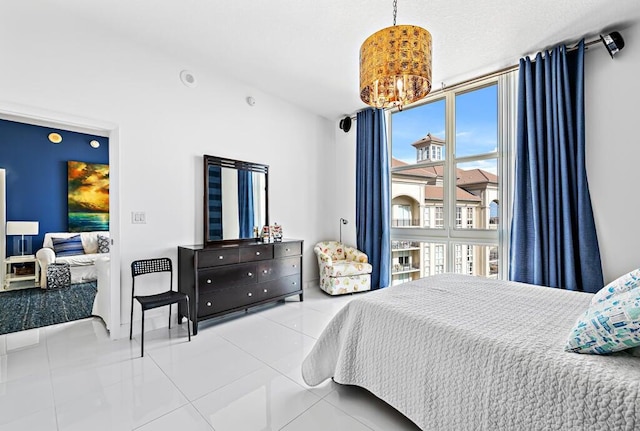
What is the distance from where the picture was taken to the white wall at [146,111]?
95.7 inches

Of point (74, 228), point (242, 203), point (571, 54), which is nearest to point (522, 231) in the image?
point (571, 54)

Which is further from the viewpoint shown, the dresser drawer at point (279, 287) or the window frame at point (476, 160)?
the dresser drawer at point (279, 287)

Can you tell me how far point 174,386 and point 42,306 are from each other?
3043mm

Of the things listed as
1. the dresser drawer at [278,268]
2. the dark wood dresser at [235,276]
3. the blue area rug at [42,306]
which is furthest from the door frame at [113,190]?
the dresser drawer at [278,268]

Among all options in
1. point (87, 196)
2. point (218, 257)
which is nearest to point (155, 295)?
point (218, 257)

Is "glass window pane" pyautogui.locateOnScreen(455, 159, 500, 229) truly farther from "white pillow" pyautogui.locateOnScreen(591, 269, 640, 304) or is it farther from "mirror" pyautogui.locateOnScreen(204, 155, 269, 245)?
"mirror" pyautogui.locateOnScreen(204, 155, 269, 245)

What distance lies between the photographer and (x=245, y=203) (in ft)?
12.5

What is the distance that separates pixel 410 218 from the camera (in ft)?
14.4

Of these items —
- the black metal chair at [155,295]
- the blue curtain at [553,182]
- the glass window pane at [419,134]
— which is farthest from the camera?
the glass window pane at [419,134]

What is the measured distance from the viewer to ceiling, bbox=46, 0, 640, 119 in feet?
7.90

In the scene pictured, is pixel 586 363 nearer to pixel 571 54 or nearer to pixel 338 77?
pixel 571 54

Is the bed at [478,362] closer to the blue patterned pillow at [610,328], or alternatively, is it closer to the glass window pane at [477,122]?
the blue patterned pillow at [610,328]

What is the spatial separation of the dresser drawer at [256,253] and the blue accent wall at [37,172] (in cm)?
442

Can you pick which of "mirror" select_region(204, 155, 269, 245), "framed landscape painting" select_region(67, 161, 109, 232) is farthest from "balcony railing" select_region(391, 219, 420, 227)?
"framed landscape painting" select_region(67, 161, 109, 232)
